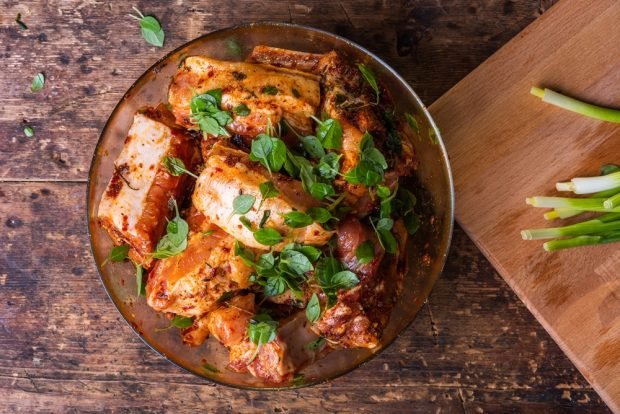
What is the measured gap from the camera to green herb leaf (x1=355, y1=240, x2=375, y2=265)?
1901mm

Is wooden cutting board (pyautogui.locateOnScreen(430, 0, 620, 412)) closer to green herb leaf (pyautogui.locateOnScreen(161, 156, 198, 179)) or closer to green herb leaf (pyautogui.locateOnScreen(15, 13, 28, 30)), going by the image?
green herb leaf (pyautogui.locateOnScreen(161, 156, 198, 179))

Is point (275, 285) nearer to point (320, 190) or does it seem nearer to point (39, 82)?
point (320, 190)

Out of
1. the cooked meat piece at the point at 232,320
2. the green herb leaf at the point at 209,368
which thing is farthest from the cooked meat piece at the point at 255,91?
the green herb leaf at the point at 209,368

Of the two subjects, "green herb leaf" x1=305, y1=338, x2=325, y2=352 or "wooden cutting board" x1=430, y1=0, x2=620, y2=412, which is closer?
"green herb leaf" x1=305, y1=338, x2=325, y2=352

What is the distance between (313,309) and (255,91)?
2.48 ft

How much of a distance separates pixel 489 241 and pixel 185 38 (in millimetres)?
1616

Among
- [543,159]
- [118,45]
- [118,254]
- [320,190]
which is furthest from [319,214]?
[118,45]

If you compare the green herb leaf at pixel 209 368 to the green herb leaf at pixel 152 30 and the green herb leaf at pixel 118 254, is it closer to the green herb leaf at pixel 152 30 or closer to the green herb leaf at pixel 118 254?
the green herb leaf at pixel 118 254

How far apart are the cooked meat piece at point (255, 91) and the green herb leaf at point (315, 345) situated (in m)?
0.74

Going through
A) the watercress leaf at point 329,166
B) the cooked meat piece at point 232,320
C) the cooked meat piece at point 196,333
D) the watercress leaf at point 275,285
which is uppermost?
the watercress leaf at point 329,166

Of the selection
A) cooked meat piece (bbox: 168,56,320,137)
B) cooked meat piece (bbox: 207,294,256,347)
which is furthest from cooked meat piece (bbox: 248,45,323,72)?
cooked meat piece (bbox: 207,294,256,347)

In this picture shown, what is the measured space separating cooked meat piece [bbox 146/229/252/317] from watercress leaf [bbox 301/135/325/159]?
403mm

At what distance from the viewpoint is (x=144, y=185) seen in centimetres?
209

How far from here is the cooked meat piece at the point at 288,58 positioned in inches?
84.3
